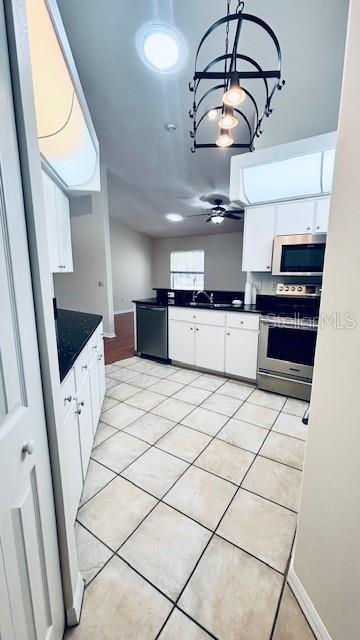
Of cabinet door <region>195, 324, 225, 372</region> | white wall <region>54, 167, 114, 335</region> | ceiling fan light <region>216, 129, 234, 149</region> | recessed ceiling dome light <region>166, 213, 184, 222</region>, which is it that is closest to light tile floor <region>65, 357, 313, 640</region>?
cabinet door <region>195, 324, 225, 372</region>

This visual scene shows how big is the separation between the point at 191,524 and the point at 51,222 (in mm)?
2386

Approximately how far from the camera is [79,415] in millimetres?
1490

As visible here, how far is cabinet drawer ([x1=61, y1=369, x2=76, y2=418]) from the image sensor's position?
3.93ft

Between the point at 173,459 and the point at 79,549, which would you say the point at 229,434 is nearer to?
the point at 173,459

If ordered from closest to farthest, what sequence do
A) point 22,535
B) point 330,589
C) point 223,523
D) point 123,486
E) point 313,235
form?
1. point 22,535
2. point 330,589
3. point 223,523
4. point 123,486
5. point 313,235

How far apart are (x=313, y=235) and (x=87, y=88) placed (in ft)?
10.2

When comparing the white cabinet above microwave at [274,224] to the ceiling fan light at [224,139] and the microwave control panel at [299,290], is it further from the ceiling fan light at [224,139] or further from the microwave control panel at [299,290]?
the ceiling fan light at [224,139]

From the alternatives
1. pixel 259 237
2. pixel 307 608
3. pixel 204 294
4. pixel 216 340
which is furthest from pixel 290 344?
pixel 307 608

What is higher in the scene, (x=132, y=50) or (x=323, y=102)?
(x=132, y=50)

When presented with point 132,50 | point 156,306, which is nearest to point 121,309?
point 156,306

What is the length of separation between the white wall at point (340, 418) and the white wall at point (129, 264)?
7.46 metres

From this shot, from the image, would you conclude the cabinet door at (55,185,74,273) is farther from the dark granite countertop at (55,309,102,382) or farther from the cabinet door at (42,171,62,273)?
the dark granite countertop at (55,309,102,382)

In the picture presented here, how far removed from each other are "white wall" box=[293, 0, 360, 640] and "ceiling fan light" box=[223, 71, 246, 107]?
2.60 ft

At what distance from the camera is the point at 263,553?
121cm
